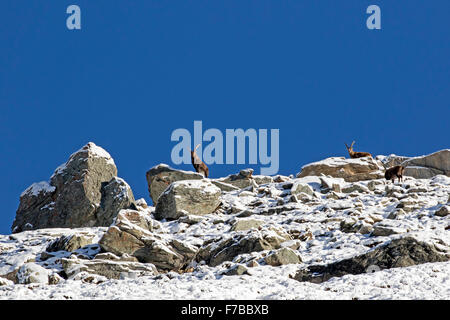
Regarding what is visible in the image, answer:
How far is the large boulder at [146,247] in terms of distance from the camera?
872 inches

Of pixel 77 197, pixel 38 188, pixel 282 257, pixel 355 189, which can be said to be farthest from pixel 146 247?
pixel 355 189

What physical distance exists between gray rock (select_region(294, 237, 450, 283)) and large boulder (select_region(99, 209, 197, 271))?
5640mm

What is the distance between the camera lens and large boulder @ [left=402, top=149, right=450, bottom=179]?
40.9m

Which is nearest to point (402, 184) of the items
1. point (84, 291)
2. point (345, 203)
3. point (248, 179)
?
point (345, 203)

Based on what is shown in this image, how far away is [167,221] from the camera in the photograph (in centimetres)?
2894

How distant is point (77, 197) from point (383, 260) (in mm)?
18970

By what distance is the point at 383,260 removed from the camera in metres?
18.3

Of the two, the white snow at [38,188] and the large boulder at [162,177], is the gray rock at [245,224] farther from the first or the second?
the white snow at [38,188]

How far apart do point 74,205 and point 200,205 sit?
7410mm

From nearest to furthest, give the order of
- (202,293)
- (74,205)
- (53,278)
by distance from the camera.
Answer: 1. (202,293)
2. (53,278)
3. (74,205)

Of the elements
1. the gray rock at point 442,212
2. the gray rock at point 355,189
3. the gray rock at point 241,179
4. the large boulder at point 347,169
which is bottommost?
the gray rock at point 442,212

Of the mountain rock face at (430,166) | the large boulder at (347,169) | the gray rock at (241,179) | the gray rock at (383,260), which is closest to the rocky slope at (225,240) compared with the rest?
the gray rock at (383,260)

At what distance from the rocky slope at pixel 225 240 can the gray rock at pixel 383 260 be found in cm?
3
